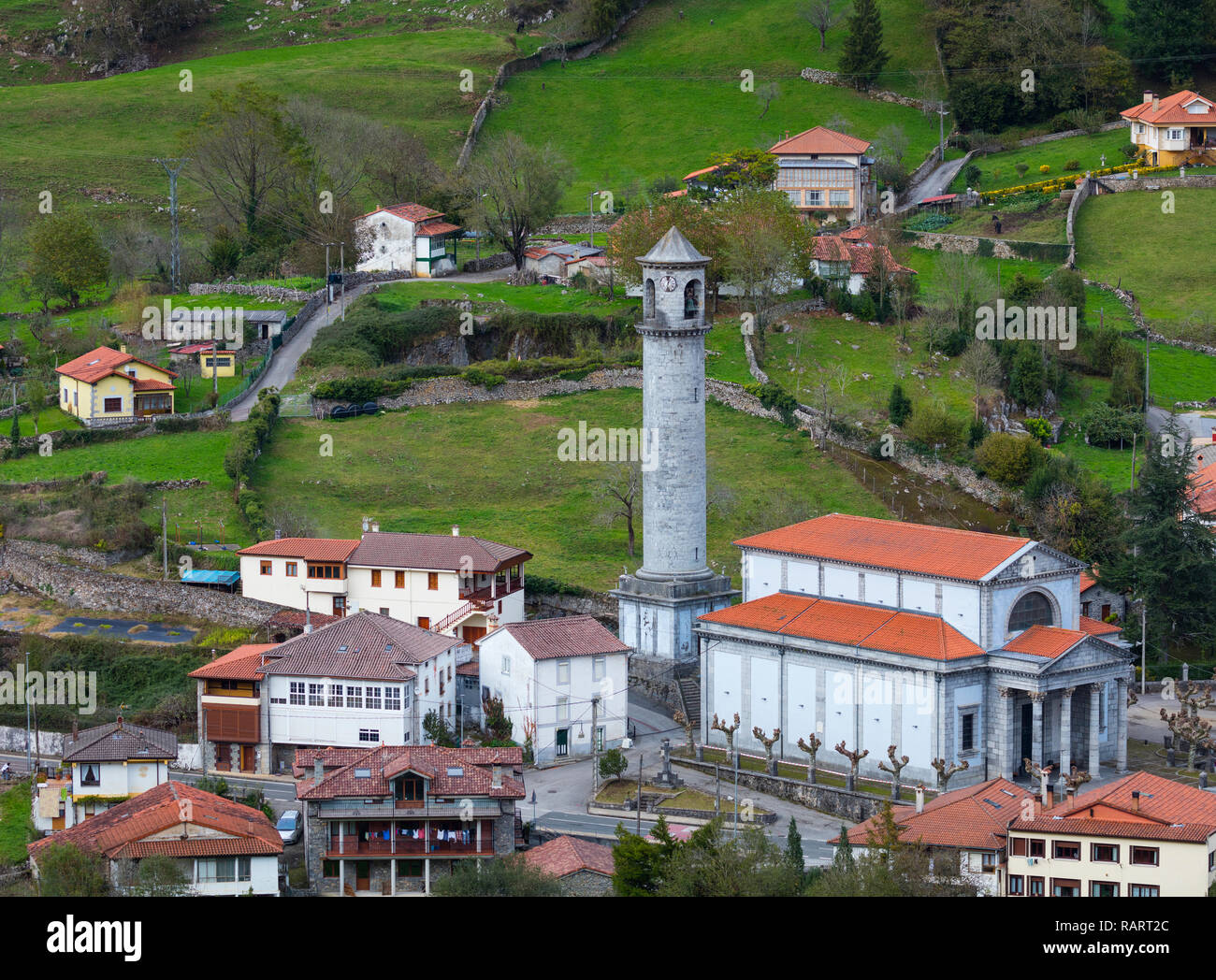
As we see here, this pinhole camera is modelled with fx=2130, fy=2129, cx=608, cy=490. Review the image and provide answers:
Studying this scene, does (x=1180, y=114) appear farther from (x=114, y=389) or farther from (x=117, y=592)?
(x=117, y=592)

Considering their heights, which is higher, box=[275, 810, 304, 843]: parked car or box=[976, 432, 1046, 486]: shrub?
box=[976, 432, 1046, 486]: shrub

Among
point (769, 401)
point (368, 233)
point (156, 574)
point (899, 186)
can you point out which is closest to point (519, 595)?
point (156, 574)

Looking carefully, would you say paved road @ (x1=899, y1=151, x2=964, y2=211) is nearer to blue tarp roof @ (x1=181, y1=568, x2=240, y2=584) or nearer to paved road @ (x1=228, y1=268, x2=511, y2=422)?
paved road @ (x1=228, y1=268, x2=511, y2=422)

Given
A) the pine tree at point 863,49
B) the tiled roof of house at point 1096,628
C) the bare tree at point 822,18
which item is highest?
the bare tree at point 822,18

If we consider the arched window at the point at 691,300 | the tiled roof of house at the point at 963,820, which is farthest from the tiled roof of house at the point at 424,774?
the arched window at the point at 691,300

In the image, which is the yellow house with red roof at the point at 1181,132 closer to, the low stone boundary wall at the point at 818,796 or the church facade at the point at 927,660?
the church facade at the point at 927,660

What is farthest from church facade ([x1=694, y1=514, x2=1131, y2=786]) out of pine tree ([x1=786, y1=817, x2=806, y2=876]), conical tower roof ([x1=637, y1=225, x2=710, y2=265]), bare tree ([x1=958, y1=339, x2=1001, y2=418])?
bare tree ([x1=958, y1=339, x2=1001, y2=418])

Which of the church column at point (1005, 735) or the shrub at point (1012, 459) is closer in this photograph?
the church column at point (1005, 735)
